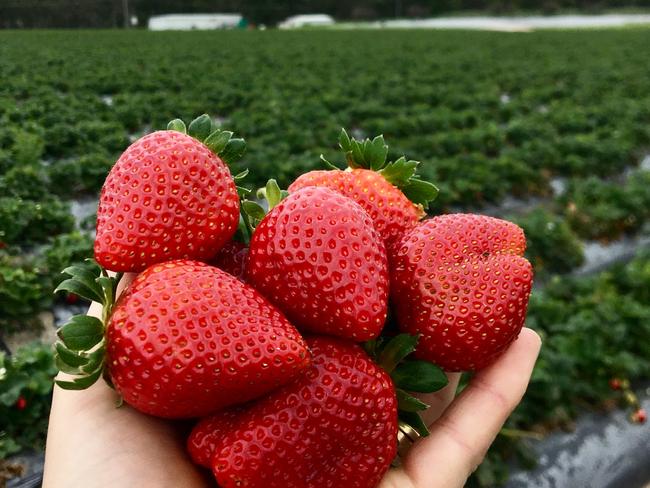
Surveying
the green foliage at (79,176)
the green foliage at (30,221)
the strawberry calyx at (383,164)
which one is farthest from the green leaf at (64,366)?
the green foliage at (79,176)

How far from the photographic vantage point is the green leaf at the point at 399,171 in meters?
1.99

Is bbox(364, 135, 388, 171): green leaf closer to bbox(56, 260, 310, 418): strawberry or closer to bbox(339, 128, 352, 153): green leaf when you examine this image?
bbox(339, 128, 352, 153): green leaf

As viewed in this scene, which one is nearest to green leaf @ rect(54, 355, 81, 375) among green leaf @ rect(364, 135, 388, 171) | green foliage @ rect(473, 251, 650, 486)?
green leaf @ rect(364, 135, 388, 171)

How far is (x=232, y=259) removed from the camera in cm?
172

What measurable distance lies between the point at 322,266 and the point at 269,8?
67980mm

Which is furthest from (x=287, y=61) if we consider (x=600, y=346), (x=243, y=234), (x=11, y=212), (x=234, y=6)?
(x=234, y=6)

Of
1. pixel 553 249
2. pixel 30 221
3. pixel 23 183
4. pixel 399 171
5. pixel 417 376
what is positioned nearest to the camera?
pixel 417 376

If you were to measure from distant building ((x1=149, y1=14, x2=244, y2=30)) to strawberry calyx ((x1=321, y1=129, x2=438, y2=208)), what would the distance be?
53570mm

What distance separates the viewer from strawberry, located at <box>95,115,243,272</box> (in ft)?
4.83

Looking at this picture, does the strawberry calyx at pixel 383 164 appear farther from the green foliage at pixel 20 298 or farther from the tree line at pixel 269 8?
the tree line at pixel 269 8

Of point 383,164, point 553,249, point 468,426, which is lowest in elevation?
point 553,249

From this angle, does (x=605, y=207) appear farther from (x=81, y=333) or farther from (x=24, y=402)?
(x=81, y=333)

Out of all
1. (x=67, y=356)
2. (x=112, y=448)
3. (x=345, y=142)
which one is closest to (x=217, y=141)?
(x=345, y=142)

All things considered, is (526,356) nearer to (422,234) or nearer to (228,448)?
(422,234)
